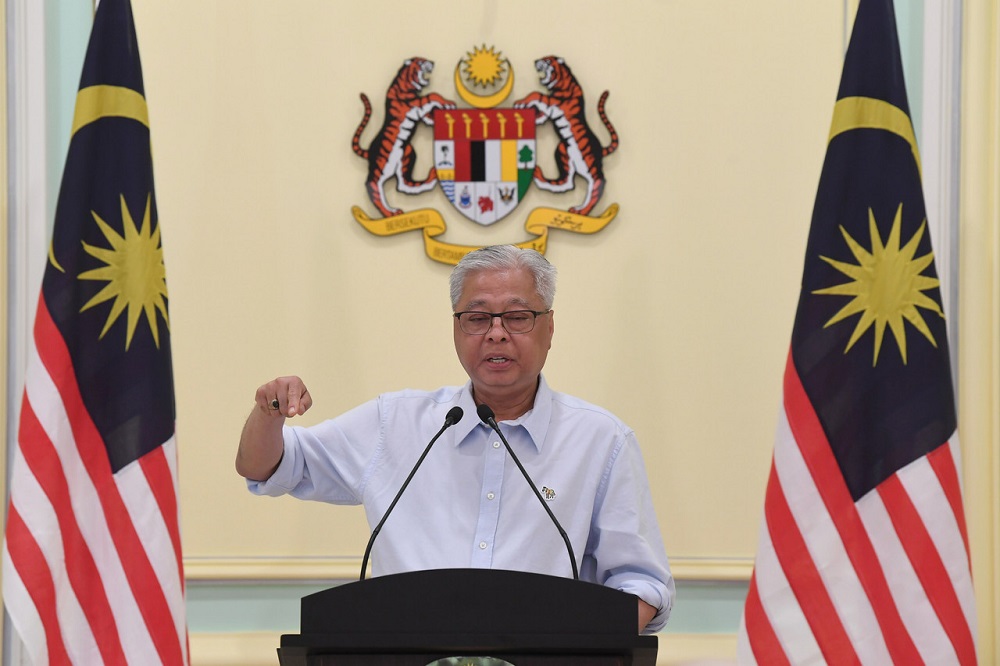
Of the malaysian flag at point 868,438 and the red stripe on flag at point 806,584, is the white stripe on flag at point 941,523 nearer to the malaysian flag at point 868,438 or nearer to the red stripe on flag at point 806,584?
the malaysian flag at point 868,438

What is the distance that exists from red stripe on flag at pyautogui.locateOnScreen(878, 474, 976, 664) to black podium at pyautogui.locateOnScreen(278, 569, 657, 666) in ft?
4.36

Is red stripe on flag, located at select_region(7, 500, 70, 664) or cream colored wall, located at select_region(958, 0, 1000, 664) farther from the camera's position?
cream colored wall, located at select_region(958, 0, 1000, 664)

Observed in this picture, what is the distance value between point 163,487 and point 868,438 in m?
1.89

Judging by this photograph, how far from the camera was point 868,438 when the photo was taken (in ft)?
9.17

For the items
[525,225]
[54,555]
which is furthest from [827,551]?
→ [54,555]

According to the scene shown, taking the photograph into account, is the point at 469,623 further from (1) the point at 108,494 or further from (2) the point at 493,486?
(1) the point at 108,494

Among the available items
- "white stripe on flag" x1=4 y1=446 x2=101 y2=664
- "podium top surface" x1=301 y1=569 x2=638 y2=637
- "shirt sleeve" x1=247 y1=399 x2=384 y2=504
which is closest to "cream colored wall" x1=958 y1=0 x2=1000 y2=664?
"shirt sleeve" x1=247 y1=399 x2=384 y2=504

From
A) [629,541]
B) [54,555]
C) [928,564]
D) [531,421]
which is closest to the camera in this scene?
[629,541]

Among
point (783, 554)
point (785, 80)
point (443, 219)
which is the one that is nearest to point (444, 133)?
point (443, 219)

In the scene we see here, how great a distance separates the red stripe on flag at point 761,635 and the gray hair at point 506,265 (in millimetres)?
1024

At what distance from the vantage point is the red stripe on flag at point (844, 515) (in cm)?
274

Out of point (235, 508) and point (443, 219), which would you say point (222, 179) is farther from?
point (235, 508)

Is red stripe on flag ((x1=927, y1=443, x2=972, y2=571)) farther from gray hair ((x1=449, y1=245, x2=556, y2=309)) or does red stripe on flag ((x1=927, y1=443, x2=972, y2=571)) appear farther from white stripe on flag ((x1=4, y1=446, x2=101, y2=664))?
white stripe on flag ((x1=4, y1=446, x2=101, y2=664))

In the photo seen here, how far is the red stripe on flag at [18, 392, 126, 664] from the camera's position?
9.42 ft
